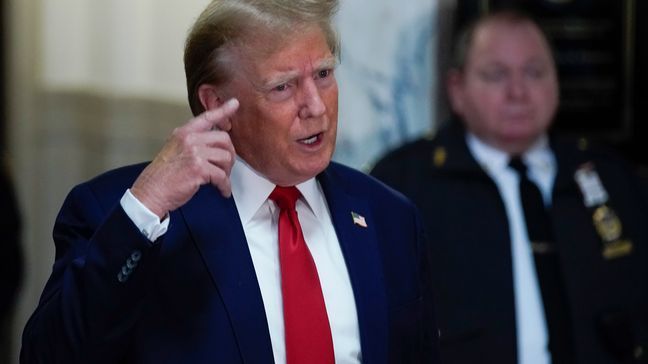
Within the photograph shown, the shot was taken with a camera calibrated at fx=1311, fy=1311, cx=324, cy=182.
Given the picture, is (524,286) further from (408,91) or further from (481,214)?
(408,91)

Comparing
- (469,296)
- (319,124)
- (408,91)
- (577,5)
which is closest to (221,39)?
(319,124)

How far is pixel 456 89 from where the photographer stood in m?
4.98

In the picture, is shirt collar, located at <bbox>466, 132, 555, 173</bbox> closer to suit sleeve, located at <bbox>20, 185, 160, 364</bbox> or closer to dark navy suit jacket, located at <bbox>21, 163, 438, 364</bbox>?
dark navy suit jacket, located at <bbox>21, 163, 438, 364</bbox>

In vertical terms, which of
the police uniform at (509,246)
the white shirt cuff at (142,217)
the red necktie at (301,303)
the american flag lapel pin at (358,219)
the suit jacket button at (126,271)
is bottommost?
the police uniform at (509,246)

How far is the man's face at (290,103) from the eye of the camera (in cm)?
261

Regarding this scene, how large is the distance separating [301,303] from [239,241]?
0.18 meters

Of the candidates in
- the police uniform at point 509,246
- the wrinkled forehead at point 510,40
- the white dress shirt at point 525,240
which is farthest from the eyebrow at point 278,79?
the wrinkled forehead at point 510,40

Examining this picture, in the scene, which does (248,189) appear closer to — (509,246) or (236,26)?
(236,26)

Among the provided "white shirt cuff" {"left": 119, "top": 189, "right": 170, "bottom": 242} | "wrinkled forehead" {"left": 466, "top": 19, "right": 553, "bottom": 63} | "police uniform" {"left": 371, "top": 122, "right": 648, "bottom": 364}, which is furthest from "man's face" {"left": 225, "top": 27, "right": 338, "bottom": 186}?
"wrinkled forehead" {"left": 466, "top": 19, "right": 553, "bottom": 63}

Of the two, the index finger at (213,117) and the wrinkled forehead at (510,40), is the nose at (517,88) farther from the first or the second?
the index finger at (213,117)

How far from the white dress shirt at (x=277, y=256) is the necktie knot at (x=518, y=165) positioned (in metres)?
1.89

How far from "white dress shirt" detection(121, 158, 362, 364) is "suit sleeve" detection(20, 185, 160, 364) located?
0.94 feet

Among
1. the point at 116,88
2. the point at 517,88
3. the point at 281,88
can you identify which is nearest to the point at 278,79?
the point at 281,88

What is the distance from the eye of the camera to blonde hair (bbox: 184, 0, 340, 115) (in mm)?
2602
